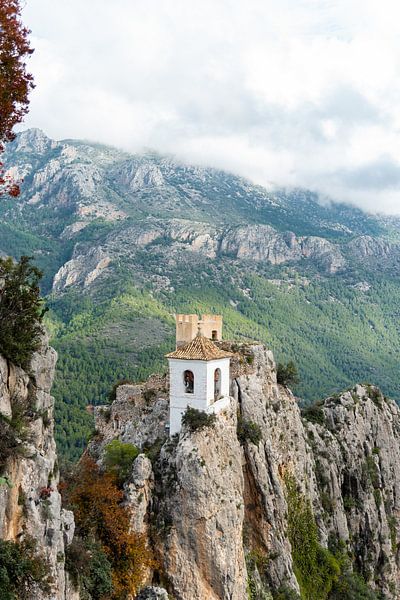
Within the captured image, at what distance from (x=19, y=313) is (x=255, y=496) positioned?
2453 cm

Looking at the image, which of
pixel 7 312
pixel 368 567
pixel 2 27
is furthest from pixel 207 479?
pixel 368 567

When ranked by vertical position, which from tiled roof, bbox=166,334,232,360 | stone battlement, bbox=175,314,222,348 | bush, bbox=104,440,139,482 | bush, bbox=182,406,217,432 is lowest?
bush, bbox=104,440,139,482

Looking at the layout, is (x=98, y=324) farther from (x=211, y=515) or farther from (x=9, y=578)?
(x=9, y=578)

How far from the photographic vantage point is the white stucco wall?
36750 millimetres

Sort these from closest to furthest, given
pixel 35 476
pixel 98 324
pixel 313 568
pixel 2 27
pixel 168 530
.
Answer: pixel 2 27 → pixel 35 476 → pixel 168 530 → pixel 313 568 → pixel 98 324

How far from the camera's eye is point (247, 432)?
41.1 m

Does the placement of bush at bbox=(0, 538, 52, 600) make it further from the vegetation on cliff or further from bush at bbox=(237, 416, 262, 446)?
bush at bbox=(237, 416, 262, 446)

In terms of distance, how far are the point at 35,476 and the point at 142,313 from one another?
583ft

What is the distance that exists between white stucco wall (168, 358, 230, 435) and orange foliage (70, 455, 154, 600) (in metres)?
6.73

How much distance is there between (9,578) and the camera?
1983 centimetres

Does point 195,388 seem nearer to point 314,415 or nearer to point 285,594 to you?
point 285,594

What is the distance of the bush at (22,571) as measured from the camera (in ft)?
64.3

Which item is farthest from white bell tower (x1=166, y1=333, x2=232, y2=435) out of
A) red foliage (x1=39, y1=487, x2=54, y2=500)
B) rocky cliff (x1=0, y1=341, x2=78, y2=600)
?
red foliage (x1=39, y1=487, x2=54, y2=500)

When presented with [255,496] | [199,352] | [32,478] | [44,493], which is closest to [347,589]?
[255,496]
